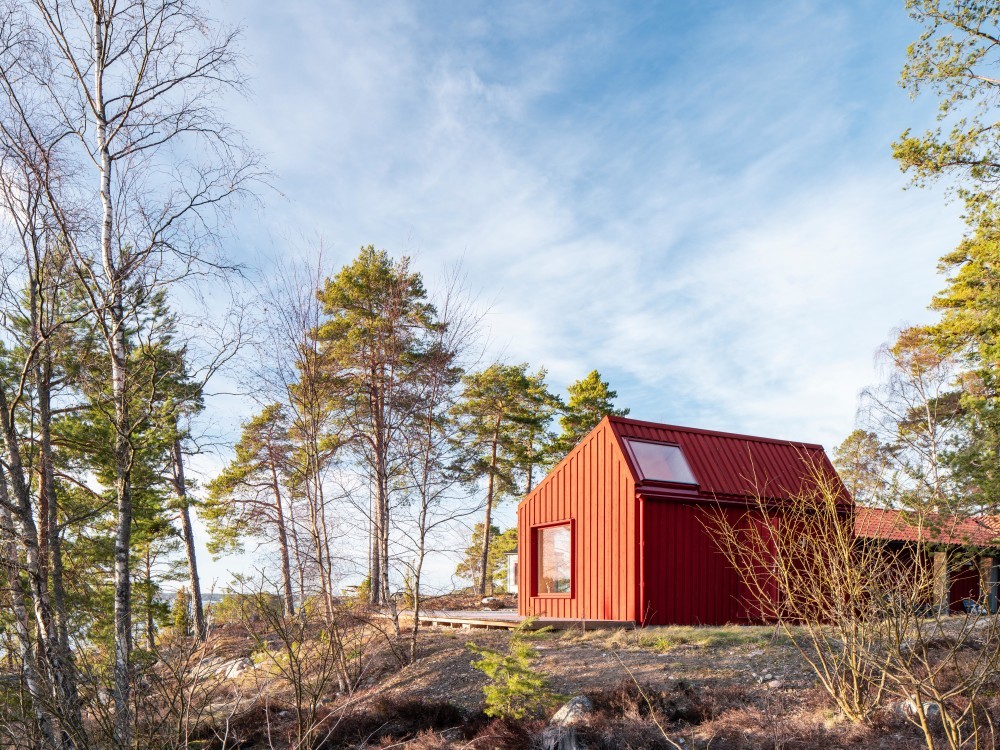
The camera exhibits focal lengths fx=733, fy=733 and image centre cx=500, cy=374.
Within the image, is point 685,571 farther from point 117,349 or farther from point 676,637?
point 117,349

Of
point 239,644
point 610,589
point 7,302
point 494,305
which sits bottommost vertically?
point 239,644

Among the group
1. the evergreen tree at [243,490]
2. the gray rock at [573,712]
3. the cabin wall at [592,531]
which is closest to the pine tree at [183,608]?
the evergreen tree at [243,490]

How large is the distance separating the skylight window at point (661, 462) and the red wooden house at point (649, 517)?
0.02m

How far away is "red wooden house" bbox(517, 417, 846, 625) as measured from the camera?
1233cm

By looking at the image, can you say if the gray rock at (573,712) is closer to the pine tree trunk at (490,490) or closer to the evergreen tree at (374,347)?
the evergreen tree at (374,347)

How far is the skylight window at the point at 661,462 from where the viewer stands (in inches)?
504

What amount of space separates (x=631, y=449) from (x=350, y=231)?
6071mm

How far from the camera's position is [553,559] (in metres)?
16.3

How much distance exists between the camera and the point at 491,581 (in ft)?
105

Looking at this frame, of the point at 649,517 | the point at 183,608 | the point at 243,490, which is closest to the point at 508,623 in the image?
the point at 649,517

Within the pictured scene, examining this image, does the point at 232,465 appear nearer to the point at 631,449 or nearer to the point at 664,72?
the point at 631,449

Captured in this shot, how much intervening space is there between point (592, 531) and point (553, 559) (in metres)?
3.18

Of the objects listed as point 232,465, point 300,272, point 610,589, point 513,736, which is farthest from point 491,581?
point 513,736

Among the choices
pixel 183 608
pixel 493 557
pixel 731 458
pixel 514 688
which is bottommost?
pixel 183 608
